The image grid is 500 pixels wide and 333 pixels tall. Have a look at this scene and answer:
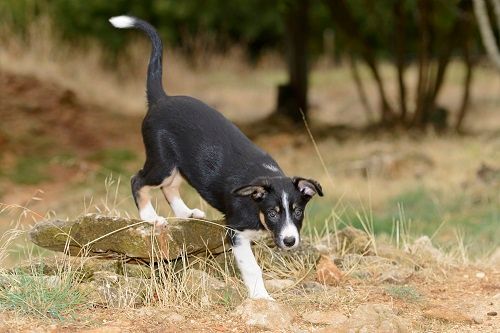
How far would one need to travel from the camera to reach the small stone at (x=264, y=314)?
18.1ft

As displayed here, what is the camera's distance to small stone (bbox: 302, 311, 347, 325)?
225 inches

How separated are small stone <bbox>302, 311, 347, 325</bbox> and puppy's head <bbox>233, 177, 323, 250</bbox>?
54 centimetres

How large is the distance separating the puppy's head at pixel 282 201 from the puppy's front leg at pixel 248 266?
0.23m

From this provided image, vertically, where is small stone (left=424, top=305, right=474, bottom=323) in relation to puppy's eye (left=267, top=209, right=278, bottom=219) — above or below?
below

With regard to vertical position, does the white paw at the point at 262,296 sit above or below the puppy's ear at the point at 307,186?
below

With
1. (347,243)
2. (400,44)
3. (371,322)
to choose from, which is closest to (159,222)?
(371,322)

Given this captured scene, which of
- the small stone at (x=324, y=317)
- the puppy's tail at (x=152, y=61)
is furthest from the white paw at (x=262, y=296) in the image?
the puppy's tail at (x=152, y=61)

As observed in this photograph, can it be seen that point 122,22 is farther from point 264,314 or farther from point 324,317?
point 324,317

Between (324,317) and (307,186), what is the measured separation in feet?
2.64

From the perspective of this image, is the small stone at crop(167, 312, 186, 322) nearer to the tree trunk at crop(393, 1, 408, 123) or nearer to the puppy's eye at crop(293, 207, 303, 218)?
the puppy's eye at crop(293, 207, 303, 218)

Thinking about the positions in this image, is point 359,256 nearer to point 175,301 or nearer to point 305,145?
point 175,301

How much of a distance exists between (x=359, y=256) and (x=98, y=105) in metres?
11.6

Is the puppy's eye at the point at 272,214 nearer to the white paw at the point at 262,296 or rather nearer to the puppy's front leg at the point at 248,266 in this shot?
the puppy's front leg at the point at 248,266

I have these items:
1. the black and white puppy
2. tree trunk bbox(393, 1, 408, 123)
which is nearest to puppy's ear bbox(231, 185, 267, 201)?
the black and white puppy
